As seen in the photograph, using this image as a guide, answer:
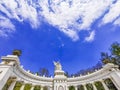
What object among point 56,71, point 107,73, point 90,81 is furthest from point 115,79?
point 56,71

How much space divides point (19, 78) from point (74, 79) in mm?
7547

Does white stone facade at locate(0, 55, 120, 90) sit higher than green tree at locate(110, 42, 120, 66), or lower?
lower

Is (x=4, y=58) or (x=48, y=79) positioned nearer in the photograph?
(x=4, y=58)

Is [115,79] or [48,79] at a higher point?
[48,79]

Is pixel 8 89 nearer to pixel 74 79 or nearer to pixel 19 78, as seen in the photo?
pixel 19 78

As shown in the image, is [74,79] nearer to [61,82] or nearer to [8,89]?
[61,82]

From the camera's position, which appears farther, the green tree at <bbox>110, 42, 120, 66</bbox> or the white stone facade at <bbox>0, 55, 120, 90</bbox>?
the green tree at <bbox>110, 42, 120, 66</bbox>

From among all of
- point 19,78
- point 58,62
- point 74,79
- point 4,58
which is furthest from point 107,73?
point 4,58

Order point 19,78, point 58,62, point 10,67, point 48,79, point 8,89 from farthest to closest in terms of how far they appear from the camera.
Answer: point 58,62 < point 48,79 < point 19,78 < point 8,89 < point 10,67

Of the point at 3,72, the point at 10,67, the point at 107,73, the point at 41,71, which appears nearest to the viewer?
the point at 3,72

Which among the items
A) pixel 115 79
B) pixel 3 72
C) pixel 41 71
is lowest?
pixel 3 72

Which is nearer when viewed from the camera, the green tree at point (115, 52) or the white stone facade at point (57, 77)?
the white stone facade at point (57, 77)

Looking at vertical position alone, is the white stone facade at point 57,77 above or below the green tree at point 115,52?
below

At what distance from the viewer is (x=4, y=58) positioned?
17.4 metres
